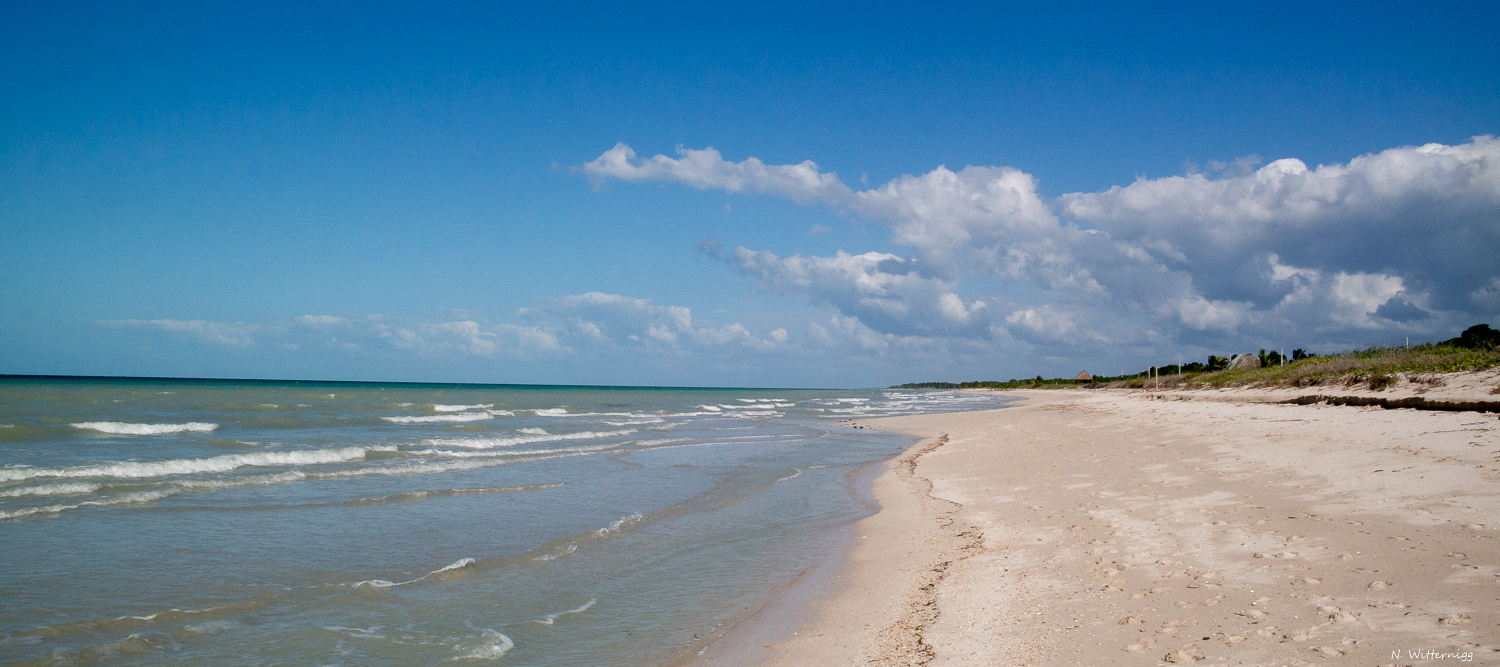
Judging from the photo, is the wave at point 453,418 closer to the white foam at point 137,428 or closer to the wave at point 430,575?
the white foam at point 137,428


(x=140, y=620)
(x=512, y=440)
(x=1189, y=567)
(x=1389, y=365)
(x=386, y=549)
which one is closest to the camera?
(x=140, y=620)

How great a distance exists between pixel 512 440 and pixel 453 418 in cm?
1114

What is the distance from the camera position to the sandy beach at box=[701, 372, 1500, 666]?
4715mm

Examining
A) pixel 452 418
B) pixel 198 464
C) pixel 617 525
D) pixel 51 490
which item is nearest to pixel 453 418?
pixel 452 418

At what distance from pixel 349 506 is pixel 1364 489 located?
49.1 ft

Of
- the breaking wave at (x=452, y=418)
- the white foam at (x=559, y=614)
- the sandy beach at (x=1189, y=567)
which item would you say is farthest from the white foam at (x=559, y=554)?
the breaking wave at (x=452, y=418)

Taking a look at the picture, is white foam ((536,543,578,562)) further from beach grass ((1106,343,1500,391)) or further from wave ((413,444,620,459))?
beach grass ((1106,343,1500,391))

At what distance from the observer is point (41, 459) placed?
1520 centimetres

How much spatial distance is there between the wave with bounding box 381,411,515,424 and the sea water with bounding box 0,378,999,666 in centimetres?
1109

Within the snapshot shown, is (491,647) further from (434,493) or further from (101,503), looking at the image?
(101,503)

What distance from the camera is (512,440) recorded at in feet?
76.9

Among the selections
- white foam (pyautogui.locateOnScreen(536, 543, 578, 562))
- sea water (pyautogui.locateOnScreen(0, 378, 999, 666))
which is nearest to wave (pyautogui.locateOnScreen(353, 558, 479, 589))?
sea water (pyautogui.locateOnScreen(0, 378, 999, 666))

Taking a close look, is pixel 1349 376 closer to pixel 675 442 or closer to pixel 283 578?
pixel 675 442

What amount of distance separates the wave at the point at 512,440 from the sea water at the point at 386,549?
1.49 meters
